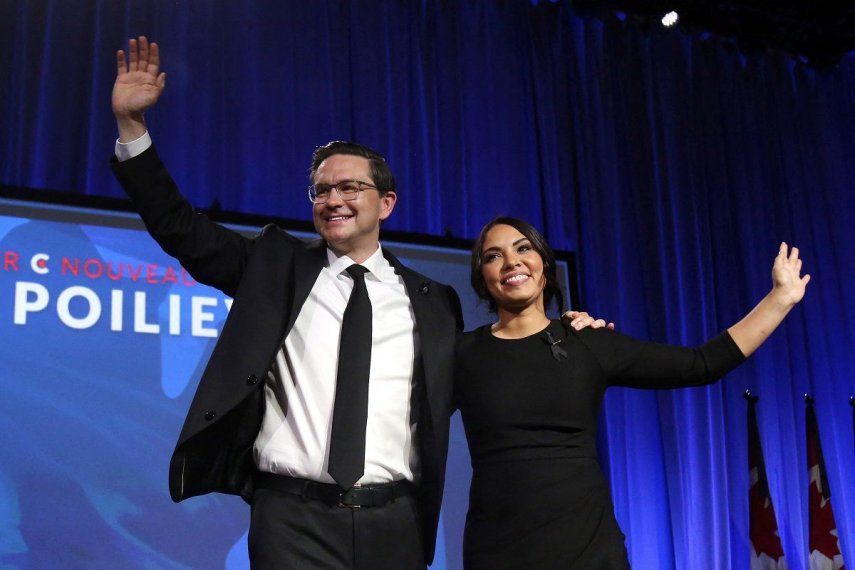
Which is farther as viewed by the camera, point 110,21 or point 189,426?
point 110,21

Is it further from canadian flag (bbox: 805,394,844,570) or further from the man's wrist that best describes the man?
canadian flag (bbox: 805,394,844,570)

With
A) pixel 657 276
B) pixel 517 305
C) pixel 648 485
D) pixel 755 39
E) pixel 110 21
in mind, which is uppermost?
pixel 755 39

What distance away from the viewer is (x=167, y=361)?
317 cm

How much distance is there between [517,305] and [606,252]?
268cm

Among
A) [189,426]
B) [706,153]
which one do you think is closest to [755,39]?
[706,153]

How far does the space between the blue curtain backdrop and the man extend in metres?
2.02

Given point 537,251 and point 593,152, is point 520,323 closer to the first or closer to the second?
point 537,251

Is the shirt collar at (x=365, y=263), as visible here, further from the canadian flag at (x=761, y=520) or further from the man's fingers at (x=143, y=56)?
the canadian flag at (x=761, y=520)

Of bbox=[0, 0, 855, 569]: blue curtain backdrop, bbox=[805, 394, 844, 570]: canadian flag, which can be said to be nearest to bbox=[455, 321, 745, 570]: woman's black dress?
bbox=[0, 0, 855, 569]: blue curtain backdrop

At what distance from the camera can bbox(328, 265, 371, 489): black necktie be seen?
169 cm

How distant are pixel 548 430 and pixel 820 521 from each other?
119 inches

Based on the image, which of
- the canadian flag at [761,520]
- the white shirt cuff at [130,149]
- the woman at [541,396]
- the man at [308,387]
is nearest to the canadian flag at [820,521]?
the canadian flag at [761,520]

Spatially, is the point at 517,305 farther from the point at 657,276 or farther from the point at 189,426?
the point at 657,276

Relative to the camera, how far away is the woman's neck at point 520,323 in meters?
2.01
